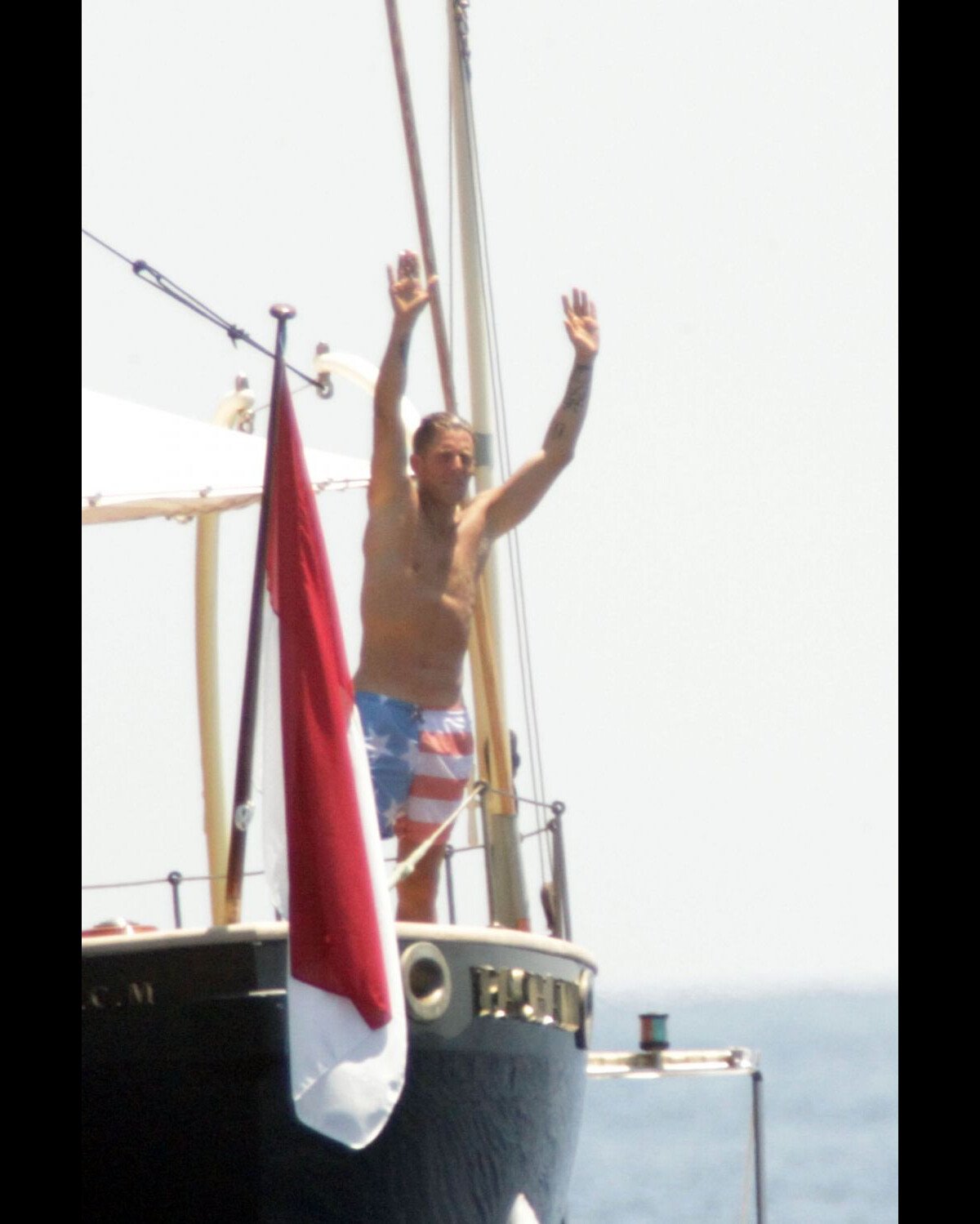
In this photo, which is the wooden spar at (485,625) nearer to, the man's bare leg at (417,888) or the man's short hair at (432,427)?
the man's bare leg at (417,888)

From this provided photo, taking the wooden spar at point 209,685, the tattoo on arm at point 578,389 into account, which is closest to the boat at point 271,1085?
the tattoo on arm at point 578,389

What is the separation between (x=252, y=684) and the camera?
10883mm

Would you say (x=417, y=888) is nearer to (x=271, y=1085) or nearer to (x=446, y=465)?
(x=271, y=1085)

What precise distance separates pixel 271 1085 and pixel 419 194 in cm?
423

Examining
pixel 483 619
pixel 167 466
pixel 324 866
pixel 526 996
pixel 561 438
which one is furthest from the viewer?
pixel 483 619

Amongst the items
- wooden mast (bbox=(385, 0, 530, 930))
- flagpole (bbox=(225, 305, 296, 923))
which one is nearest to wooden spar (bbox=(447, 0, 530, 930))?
wooden mast (bbox=(385, 0, 530, 930))

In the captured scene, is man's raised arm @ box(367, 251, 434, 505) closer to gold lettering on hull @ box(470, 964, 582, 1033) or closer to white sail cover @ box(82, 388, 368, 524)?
white sail cover @ box(82, 388, 368, 524)

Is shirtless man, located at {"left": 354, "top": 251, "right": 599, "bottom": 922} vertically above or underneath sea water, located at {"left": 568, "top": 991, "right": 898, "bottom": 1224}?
above

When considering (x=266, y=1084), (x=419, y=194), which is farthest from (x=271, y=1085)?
(x=419, y=194)

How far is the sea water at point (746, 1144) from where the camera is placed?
48375mm

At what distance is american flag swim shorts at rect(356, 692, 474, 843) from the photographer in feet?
37.4

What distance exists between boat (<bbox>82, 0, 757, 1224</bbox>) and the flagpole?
0.20 meters
